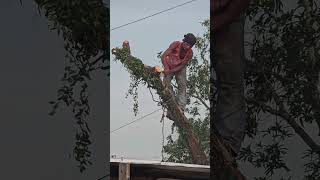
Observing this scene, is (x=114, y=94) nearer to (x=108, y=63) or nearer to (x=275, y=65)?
(x=108, y=63)

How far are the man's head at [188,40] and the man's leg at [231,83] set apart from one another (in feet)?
0.35

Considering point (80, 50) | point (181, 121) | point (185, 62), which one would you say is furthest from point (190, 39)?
point (80, 50)

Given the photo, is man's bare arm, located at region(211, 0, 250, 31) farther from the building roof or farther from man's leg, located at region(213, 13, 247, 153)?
the building roof

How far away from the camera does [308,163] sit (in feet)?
7.43

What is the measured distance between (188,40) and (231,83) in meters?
0.30

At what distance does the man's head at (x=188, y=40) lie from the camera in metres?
2.39

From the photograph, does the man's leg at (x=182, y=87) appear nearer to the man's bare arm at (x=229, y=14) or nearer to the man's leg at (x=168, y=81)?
the man's leg at (x=168, y=81)

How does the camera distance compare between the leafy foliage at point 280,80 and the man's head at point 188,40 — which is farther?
the man's head at point 188,40

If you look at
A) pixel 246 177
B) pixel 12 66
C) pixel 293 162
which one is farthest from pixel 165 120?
pixel 12 66

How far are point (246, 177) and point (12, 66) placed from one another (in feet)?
4.35

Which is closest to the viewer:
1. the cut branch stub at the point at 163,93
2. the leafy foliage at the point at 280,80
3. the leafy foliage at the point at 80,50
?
the leafy foliage at the point at 280,80

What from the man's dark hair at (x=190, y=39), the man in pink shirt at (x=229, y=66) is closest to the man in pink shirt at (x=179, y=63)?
the man's dark hair at (x=190, y=39)

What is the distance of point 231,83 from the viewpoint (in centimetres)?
238

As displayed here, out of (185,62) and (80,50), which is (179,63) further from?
(80,50)
